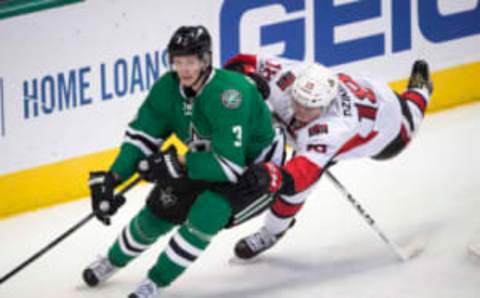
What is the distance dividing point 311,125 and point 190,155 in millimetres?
619

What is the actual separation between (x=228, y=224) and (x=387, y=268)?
2.51 feet

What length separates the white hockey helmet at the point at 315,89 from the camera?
5766 mm

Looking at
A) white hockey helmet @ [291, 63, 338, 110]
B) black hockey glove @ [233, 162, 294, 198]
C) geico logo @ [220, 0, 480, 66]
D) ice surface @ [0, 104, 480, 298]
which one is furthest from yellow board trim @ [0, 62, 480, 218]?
black hockey glove @ [233, 162, 294, 198]

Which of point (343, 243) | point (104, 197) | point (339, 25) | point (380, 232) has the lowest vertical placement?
point (343, 243)

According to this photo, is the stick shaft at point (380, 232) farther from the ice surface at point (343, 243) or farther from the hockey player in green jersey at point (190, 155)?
the hockey player in green jersey at point (190, 155)

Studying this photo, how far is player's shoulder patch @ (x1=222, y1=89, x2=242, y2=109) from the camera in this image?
17.6ft

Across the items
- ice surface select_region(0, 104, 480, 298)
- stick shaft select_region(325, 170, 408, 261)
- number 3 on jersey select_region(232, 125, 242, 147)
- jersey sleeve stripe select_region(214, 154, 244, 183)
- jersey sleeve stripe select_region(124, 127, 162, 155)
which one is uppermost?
number 3 on jersey select_region(232, 125, 242, 147)

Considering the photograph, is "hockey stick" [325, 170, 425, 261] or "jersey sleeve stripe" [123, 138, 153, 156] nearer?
"jersey sleeve stripe" [123, 138, 153, 156]

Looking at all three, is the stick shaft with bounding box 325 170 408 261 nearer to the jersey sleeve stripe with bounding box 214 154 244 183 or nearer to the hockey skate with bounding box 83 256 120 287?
the jersey sleeve stripe with bounding box 214 154 244 183

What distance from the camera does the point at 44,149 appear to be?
7.23 meters

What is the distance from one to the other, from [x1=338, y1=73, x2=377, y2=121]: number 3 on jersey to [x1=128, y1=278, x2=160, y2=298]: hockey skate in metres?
1.17

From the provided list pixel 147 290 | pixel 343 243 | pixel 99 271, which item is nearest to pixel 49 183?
pixel 99 271

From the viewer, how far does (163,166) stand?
17.7 ft

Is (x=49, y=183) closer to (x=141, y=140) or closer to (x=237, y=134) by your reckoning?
(x=141, y=140)
